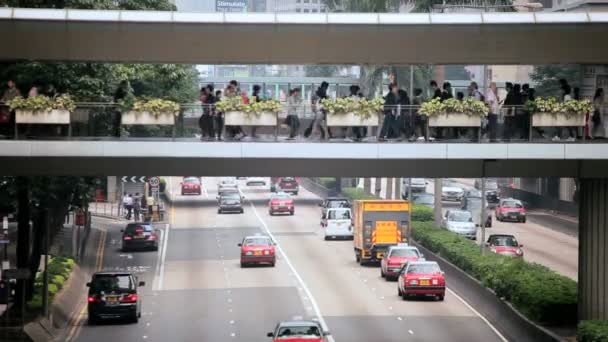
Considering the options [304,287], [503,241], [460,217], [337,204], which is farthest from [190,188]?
[304,287]

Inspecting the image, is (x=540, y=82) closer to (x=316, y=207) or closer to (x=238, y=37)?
(x=316, y=207)

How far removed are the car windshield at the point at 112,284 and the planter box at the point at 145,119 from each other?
1274 cm

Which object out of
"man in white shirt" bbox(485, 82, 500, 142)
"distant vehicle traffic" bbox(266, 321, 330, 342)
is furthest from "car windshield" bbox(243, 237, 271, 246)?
"man in white shirt" bbox(485, 82, 500, 142)

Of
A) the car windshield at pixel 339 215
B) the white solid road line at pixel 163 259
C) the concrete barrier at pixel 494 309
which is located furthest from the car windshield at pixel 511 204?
the concrete barrier at pixel 494 309

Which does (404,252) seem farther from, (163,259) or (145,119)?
(145,119)

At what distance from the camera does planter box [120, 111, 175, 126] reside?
31.7 metres

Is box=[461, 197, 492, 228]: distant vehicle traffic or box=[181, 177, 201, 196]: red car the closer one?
box=[461, 197, 492, 228]: distant vehicle traffic

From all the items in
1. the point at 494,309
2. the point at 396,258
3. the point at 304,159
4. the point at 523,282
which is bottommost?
the point at 494,309

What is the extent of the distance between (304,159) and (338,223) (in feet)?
133

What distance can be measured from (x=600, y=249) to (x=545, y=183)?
65.6 metres

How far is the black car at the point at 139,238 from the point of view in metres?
67.2

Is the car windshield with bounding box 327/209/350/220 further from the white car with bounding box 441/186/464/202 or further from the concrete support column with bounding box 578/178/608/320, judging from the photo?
the concrete support column with bounding box 578/178/608/320

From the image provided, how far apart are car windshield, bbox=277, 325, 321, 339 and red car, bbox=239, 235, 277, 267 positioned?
26061 mm

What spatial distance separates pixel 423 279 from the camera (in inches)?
1928
